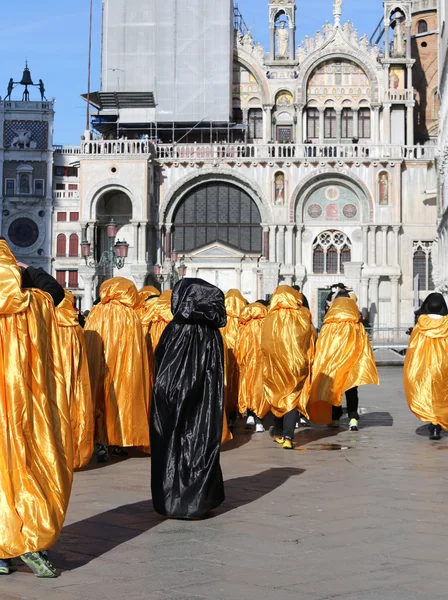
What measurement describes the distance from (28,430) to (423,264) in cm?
3678

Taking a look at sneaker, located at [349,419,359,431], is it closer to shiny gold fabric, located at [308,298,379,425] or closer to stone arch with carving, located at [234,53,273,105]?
shiny gold fabric, located at [308,298,379,425]

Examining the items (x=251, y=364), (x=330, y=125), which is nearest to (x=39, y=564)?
(x=251, y=364)

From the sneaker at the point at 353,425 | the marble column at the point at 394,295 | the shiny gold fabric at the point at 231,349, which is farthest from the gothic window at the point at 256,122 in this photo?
the sneaker at the point at 353,425

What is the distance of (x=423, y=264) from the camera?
41.2 meters

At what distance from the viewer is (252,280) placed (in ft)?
138

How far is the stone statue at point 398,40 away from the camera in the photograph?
43153 mm

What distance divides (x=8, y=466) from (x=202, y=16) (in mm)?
39690

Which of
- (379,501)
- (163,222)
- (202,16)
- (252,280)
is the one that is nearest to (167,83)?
(202,16)

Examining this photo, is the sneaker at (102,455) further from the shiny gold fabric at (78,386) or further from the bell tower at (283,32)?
the bell tower at (283,32)

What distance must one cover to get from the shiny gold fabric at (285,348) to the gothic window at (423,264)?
2975cm

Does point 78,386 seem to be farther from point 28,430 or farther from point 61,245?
point 61,245

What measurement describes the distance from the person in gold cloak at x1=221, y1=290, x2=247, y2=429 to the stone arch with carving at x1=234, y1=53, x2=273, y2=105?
96.9ft

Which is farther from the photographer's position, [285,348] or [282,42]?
[282,42]

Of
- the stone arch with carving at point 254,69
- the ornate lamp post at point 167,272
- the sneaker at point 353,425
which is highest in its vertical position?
the stone arch with carving at point 254,69
